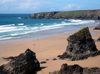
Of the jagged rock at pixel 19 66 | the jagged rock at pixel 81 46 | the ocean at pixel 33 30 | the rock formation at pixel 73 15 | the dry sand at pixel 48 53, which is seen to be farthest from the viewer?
the rock formation at pixel 73 15

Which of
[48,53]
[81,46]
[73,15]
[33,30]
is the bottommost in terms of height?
[48,53]

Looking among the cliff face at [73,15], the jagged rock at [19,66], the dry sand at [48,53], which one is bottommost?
the dry sand at [48,53]

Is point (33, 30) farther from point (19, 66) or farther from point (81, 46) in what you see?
point (19, 66)

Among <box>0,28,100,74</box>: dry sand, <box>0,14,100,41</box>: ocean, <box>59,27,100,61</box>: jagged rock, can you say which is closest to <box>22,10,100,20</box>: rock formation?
<box>0,14,100,41</box>: ocean

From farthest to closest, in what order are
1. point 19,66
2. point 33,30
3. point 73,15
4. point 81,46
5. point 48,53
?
point 73,15 < point 33,30 < point 48,53 < point 81,46 < point 19,66

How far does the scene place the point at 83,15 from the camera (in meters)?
122

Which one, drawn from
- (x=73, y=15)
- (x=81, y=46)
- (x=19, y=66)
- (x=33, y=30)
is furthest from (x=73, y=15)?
(x=19, y=66)

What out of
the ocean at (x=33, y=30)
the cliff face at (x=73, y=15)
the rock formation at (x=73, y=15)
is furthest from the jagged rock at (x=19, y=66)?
the cliff face at (x=73, y=15)

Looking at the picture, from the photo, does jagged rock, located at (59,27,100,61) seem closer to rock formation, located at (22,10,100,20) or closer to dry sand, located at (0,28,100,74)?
dry sand, located at (0,28,100,74)

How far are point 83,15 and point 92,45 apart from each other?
112 metres

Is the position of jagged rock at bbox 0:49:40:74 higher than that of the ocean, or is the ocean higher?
jagged rock at bbox 0:49:40:74

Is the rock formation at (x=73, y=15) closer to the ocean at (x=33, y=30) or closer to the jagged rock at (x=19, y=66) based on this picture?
the ocean at (x=33, y=30)

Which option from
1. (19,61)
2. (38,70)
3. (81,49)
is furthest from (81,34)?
(19,61)

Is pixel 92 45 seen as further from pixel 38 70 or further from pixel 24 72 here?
pixel 24 72
